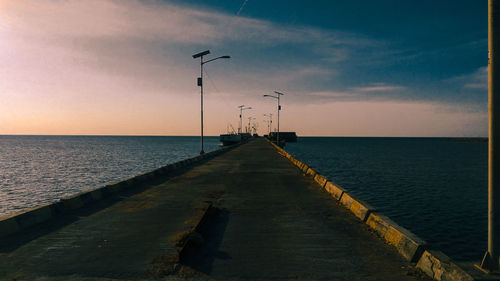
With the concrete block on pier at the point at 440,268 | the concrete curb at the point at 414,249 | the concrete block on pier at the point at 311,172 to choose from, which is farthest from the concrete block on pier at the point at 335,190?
the concrete block on pier at the point at 440,268

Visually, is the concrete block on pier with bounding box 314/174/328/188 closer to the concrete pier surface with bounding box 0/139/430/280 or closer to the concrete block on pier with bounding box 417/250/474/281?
the concrete pier surface with bounding box 0/139/430/280

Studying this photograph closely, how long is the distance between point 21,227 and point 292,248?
625cm

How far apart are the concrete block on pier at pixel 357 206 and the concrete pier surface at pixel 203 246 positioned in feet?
0.71

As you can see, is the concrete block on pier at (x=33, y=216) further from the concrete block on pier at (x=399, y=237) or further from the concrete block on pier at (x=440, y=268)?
the concrete block on pier at (x=440, y=268)

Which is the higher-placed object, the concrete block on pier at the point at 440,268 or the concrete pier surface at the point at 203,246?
the concrete block on pier at the point at 440,268

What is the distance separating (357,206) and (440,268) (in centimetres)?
435

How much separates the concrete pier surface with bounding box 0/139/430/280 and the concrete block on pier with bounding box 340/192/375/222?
0.22 meters

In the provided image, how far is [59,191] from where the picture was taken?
82.3ft

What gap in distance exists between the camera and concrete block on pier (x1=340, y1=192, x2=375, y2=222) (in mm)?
8148

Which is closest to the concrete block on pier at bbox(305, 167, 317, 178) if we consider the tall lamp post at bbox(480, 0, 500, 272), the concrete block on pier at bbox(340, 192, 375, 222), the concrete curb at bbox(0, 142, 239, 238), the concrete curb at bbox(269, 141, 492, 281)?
the concrete block on pier at bbox(340, 192, 375, 222)

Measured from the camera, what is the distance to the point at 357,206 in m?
9.00

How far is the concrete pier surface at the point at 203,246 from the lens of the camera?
4.86 metres

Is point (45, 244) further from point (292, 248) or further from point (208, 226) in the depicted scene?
point (292, 248)
